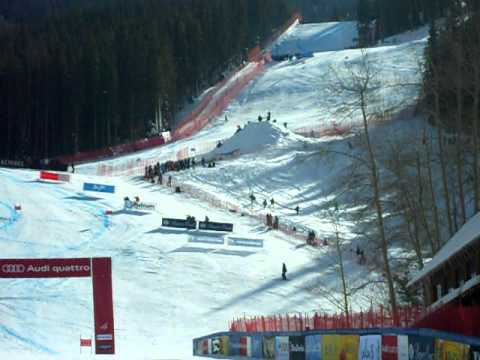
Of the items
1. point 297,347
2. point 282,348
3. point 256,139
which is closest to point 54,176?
point 256,139

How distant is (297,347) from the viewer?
855 inches

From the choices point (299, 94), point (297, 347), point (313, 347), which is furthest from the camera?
point (299, 94)

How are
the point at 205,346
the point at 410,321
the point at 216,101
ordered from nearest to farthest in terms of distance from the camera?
the point at 410,321 < the point at 205,346 < the point at 216,101

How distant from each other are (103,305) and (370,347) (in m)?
10.9

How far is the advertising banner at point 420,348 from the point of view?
15070 millimetres

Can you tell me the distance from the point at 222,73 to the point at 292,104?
17436mm

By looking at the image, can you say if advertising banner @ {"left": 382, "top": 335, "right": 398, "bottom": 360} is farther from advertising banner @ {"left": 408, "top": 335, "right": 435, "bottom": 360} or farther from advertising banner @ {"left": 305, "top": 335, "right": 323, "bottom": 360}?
advertising banner @ {"left": 305, "top": 335, "right": 323, "bottom": 360}

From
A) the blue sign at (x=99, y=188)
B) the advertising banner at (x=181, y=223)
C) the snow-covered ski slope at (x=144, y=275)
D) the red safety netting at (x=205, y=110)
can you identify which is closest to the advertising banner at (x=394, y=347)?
the snow-covered ski slope at (x=144, y=275)

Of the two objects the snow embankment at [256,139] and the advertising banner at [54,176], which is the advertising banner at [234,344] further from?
the snow embankment at [256,139]

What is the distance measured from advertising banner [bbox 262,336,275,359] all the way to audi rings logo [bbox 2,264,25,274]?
714cm

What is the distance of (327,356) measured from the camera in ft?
64.8

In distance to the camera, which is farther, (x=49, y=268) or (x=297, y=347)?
(x=49, y=268)

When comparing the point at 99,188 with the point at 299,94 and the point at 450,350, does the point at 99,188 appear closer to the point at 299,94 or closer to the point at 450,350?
the point at 299,94

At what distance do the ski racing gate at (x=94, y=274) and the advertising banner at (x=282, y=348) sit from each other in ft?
17.5
